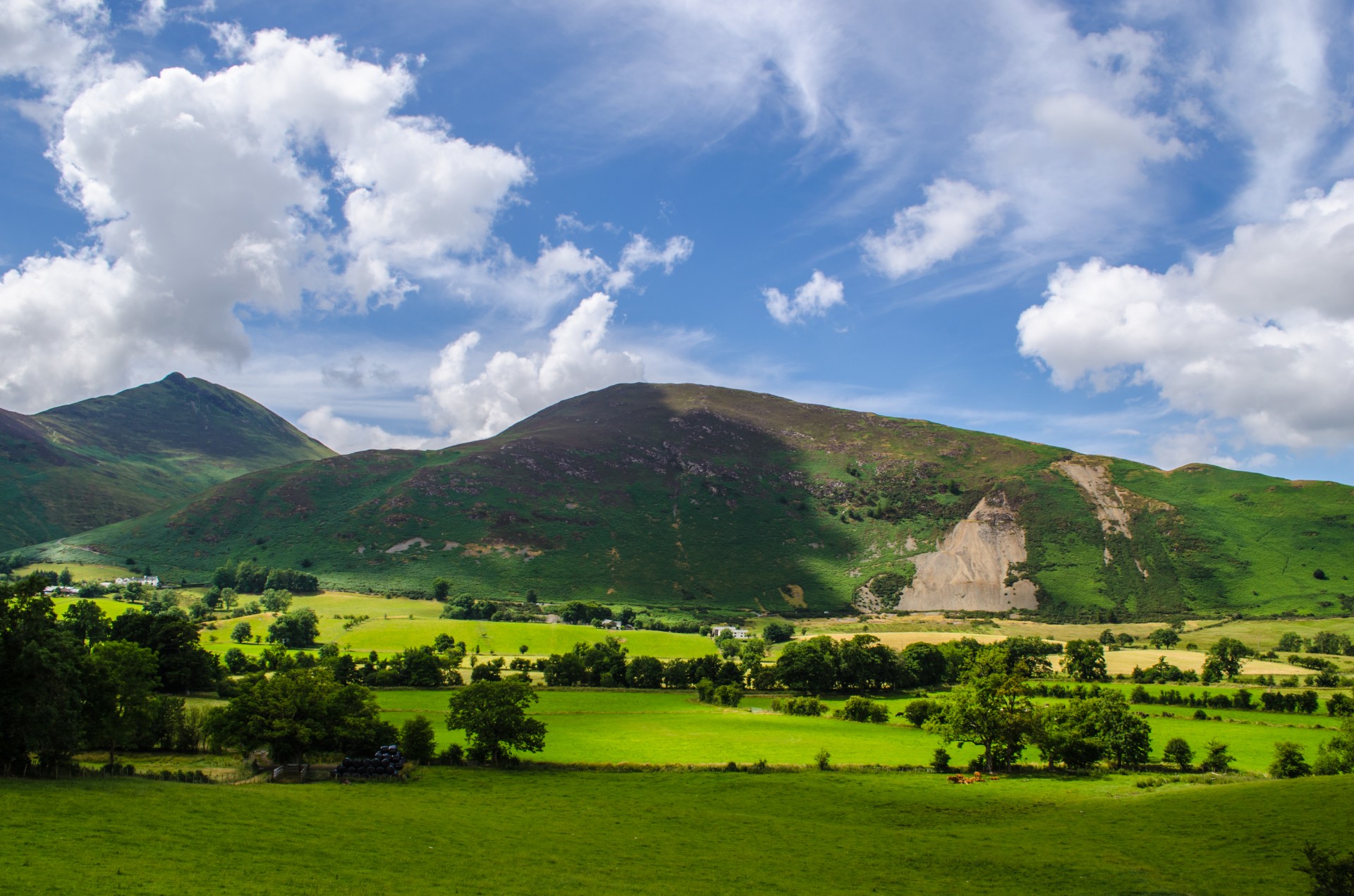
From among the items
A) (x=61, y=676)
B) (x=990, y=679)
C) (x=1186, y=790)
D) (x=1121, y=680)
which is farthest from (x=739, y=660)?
(x=61, y=676)

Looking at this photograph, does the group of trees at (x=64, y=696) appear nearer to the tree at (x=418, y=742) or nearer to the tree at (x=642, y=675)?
the tree at (x=418, y=742)

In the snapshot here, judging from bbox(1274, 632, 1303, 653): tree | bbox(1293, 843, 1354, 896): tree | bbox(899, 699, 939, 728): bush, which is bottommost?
bbox(899, 699, 939, 728): bush

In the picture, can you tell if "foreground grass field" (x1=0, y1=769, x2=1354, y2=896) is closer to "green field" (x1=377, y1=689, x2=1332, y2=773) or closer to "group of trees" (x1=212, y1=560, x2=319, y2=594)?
"green field" (x1=377, y1=689, x2=1332, y2=773)

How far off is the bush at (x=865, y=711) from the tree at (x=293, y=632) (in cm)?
9547

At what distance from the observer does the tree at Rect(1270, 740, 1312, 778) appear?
58844 mm

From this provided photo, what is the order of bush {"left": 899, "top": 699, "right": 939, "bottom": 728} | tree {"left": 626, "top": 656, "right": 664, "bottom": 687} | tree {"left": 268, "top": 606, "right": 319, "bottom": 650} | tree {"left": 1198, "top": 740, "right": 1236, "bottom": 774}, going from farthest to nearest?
tree {"left": 268, "top": 606, "right": 319, "bottom": 650} → tree {"left": 626, "top": 656, "right": 664, "bottom": 687} → bush {"left": 899, "top": 699, "right": 939, "bottom": 728} → tree {"left": 1198, "top": 740, "right": 1236, "bottom": 774}

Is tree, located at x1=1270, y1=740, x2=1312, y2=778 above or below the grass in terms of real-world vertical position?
above

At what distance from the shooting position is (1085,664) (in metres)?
116

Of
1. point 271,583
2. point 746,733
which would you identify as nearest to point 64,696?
point 746,733

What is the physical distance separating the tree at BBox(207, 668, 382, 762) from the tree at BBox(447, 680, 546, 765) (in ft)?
24.3

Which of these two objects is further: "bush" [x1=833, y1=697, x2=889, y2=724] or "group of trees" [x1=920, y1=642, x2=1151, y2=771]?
"bush" [x1=833, y1=697, x2=889, y2=724]

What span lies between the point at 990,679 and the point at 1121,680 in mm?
62496

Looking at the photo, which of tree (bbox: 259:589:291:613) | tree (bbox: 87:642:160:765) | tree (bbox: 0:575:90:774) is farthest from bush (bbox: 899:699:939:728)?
tree (bbox: 259:589:291:613)

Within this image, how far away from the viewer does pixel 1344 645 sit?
140 m
